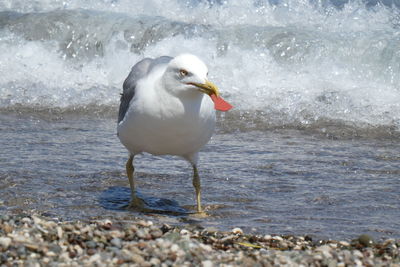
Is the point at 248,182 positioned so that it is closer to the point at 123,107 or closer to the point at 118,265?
the point at 123,107

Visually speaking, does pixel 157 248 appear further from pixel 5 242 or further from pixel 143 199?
pixel 143 199

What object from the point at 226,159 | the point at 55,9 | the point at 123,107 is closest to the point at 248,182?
the point at 226,159

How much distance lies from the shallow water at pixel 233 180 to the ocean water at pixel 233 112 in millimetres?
17

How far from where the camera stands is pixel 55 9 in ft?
Answer: 49.2

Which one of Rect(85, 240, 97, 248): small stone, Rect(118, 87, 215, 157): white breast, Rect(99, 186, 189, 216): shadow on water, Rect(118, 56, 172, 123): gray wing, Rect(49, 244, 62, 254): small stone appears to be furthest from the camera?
Rect(99, 186, 189, 216): shadow on water

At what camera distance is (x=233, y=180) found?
22.5 ft

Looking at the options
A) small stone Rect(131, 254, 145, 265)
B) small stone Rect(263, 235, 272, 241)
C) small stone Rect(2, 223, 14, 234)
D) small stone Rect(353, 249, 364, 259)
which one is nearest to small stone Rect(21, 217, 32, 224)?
small stone Rect(2, 223, 14, 234)

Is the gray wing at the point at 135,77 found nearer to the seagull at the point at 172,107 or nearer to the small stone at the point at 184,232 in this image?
the seagull at the point at 172,107

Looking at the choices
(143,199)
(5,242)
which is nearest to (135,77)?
(143,199)

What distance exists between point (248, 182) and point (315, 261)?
2.41 meters

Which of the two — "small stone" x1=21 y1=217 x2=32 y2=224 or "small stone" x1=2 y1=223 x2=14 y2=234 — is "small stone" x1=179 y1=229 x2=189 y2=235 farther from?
"small stone" x1=2 y1=223 x2=14 y2=234

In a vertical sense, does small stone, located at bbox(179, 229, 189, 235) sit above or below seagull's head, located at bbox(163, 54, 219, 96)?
below

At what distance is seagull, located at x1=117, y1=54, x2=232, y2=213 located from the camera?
524 centimetres

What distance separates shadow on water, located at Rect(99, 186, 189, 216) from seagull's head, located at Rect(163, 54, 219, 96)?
1.13 metres
